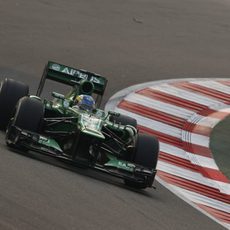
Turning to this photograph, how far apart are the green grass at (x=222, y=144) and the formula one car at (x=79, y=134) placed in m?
1.78

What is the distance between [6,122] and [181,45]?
10.4 metres

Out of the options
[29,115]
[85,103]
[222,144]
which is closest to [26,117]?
[29,115]

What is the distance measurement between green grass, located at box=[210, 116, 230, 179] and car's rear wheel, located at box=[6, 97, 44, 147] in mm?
2951

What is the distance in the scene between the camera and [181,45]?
70.3 feet

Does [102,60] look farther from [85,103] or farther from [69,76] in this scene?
[85,103]

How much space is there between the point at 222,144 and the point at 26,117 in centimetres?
441

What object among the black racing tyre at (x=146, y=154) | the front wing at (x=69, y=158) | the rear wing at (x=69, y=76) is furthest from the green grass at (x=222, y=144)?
the front wing at (x=69, y=158)

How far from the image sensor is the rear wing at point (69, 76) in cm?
1249

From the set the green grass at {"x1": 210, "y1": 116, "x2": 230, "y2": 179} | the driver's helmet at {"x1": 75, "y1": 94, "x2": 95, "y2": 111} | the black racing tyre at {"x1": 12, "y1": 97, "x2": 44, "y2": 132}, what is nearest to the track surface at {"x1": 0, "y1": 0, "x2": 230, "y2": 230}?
the black racing tyre at {"x1": 12, "y1": 97, "x2": 44, "y2": 132}

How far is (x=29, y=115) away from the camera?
10633 mm

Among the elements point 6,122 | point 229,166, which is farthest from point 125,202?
point 229,166

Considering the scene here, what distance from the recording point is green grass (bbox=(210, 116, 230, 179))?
12930mm

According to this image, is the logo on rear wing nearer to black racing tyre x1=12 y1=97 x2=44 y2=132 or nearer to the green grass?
black racing tyre x1=12 y1=97 x2=44 y2=132

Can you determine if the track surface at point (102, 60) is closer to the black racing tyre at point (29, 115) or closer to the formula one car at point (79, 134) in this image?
the formula one car at point (79, 134)
